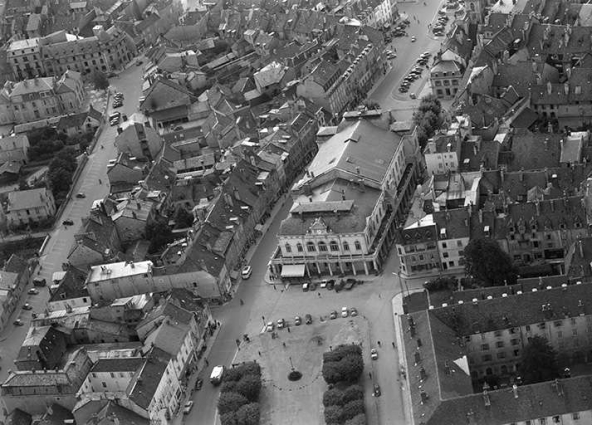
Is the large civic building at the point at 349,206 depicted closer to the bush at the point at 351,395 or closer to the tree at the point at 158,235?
the tree at the point at 158,235

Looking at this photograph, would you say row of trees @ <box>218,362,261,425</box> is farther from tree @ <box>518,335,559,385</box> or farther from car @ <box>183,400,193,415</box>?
tree @ <box>518,335,559,385</box>

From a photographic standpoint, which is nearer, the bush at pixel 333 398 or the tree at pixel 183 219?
the bush at pixel 333 398

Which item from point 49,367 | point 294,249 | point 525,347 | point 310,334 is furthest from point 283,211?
point 525,347

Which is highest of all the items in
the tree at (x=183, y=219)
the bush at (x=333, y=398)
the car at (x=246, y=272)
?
the bush at (x=333, y=398)

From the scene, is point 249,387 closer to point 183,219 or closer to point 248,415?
point 248,415

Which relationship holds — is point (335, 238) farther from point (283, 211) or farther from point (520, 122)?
point (520, 122)

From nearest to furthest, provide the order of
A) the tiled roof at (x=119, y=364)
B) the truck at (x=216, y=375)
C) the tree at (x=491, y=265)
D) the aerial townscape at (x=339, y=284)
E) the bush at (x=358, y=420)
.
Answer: the bush at (x=358, y=420) → the aerial townscape at (x=339, y=284) → the tiled roof at (x=119, y=364) → the truck at (x=216, y=375) → the tree at (x=491, y=265)

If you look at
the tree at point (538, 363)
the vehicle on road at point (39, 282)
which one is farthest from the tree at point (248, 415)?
the vehicle on road at point (39, 282)
